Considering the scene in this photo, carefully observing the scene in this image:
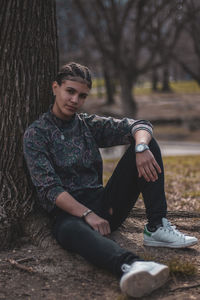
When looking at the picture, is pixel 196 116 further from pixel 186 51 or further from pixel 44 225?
pixel 44 225

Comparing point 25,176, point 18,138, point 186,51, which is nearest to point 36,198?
point 25,176

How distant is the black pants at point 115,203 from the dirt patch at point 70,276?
0.38 ft

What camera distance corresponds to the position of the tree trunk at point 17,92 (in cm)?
363

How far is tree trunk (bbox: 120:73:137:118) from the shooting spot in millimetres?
17125

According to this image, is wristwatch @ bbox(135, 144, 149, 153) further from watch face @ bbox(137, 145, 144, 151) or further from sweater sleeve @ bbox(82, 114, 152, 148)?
sweater sleeve @ bbox(82, 114, 152, 148)

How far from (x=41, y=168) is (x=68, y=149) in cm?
32

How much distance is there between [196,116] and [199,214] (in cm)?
2489

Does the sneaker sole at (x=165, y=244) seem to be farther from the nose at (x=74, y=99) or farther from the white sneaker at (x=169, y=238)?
the nose at (x=74, y=99)

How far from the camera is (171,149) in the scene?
1916 centimetres

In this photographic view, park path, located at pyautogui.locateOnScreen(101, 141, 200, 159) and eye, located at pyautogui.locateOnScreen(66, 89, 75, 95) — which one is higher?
eye, located at pyautogui.locateOnScreen(66, 89, 75, 95)

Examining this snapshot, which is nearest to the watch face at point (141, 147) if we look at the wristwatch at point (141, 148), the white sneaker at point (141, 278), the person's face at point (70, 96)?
the wristwatch at point (141, 148)

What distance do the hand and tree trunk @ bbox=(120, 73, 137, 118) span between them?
14.0m

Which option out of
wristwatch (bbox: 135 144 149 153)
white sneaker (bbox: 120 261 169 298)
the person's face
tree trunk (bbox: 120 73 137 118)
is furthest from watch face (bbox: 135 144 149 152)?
tree trunk (bbox: 120 73 137 118)

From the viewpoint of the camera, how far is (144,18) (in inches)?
635
